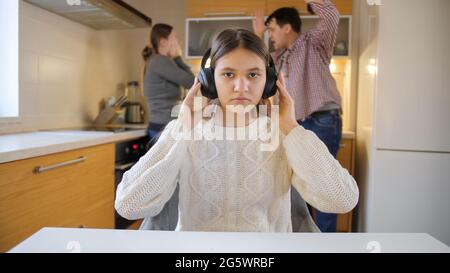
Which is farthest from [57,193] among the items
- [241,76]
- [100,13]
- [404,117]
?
[404,117]

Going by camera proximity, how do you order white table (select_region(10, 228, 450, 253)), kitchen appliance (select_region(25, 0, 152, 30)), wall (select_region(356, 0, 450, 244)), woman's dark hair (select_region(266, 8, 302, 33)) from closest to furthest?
white table (select_region(10, 228, 450, 253)) < woman's dark hair (select_region(266, 8, 302, 33)) < wall (select_region(356, 0, 450, 244)) < kitchen appliance (select_region(25, 0, 152, 30))

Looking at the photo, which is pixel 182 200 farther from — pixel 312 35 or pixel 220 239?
pixel 312 35

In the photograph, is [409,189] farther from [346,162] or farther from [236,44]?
[236,44]

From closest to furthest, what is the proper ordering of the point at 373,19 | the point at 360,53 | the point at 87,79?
the point at 373,19
the point at 360,53
the point at 87,79

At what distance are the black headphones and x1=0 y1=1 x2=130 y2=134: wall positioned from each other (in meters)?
0.38

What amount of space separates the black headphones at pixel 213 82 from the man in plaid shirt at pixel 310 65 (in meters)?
0.04

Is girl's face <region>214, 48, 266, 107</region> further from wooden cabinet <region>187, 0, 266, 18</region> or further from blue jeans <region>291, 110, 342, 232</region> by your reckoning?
wooden cabinet <region>187, 0, 266, 18</region>

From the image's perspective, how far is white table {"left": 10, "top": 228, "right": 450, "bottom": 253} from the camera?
0.30 m

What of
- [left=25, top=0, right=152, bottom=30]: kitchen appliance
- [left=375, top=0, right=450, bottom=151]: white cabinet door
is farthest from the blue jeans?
[left=25, top=0, right=152, bottom=30]: kitchen appliance

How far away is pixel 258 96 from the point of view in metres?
0.43

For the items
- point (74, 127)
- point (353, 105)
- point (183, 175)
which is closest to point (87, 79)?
point (74, 127)

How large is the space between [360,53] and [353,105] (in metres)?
0.15

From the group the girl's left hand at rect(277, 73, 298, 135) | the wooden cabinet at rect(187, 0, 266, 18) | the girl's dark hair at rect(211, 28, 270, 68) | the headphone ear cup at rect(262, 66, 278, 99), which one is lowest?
the girl's left hand at rect(277, 73, 298, 135)

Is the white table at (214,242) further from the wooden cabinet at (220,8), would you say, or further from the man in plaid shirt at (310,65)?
the wooden cabinet at (220,8)
